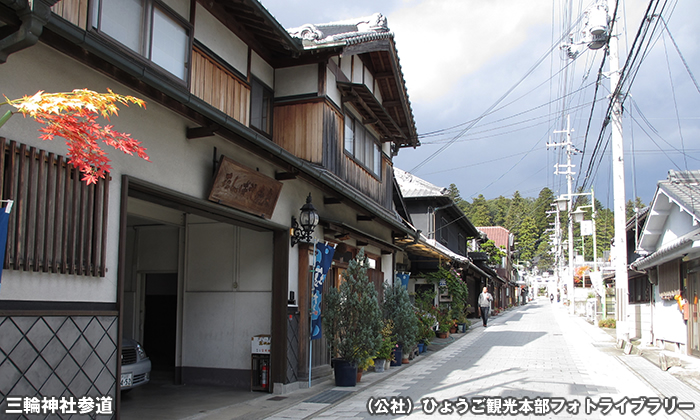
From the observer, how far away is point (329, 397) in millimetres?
9297

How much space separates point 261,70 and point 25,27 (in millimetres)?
7047

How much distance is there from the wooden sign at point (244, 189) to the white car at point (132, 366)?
3.12 metres

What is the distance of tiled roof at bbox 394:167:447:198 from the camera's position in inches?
1049

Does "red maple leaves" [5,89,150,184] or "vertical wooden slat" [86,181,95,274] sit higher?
"red maple leaves" [5,89,150,184]

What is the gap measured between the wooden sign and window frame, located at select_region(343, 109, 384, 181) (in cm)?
432

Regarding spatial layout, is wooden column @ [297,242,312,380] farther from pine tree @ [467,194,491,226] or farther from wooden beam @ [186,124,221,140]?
pine tree @ [467,194,491,226]

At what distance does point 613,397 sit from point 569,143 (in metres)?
35.7

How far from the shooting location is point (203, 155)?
759cm

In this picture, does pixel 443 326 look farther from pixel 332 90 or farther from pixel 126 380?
pixel 126 380

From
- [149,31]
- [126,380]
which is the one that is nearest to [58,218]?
[149,31]

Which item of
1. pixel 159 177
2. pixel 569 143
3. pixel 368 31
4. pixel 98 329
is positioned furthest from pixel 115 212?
pixel 569 143

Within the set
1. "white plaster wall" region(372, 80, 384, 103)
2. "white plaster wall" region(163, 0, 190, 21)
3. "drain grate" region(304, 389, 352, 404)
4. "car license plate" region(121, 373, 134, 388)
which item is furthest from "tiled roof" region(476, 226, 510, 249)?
"white plaster wall" region(163, 0, 190, 21)

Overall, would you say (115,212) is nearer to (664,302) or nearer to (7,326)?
(7,326)

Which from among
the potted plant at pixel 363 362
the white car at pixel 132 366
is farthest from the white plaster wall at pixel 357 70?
the white car at pixel 132 366
